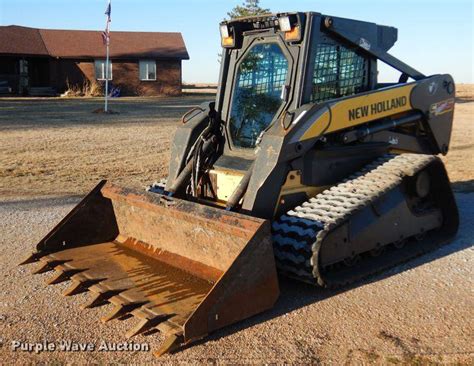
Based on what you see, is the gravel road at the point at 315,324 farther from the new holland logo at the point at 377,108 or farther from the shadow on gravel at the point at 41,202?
the shadow on gravel at the point at 41,202

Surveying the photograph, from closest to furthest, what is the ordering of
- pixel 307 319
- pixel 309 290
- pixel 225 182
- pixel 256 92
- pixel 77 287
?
pixel 307 319 → pixel 77 287 → pixel 309 290 → pixel 225 182 → pixel 256 92

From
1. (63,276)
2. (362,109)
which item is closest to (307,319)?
(63,276)

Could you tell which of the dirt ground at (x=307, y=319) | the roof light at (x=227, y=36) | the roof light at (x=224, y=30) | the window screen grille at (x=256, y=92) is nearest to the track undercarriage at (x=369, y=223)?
the dirt ground at (x=307, y=319)

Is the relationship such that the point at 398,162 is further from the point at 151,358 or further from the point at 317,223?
the point at 151,358

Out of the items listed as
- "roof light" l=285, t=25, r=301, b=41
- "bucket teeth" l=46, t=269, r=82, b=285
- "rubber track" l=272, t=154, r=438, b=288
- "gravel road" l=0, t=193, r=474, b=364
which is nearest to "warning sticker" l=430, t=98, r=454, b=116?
"rubber track" l=272, t=154, r=438, b=288

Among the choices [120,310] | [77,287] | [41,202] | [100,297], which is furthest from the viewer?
[41,202]

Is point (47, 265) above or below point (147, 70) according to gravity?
below

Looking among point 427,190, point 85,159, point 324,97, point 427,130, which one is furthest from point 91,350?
point 85,159

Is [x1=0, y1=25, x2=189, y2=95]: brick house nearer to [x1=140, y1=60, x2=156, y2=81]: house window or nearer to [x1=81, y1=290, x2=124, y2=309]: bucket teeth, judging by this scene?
[x1=140, y1=60, x2=156, y2=81]: house window

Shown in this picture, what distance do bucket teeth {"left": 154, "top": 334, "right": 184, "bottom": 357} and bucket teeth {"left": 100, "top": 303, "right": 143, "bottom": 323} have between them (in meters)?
0.52

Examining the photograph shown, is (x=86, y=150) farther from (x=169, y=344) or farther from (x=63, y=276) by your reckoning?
(x=169, y=344)

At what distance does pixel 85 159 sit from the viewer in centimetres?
1223

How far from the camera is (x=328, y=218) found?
15.8 feet

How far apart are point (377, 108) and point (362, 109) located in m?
0.27
